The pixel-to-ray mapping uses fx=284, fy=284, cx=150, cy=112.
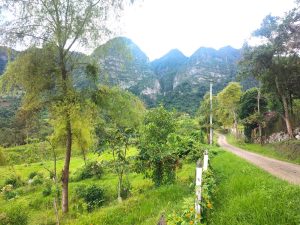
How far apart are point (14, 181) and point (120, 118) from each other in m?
21.5

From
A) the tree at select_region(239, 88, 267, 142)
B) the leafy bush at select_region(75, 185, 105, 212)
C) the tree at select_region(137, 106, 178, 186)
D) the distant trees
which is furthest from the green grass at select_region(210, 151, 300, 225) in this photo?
the tree at select_region(239, 88, 267, 142)

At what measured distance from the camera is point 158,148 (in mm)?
11094

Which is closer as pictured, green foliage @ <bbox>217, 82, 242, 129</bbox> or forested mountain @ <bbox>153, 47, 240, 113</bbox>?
green foliage @ <bbox>217, 82, 242, 129</bbox>

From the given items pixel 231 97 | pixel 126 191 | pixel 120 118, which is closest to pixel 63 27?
pixel 120 118

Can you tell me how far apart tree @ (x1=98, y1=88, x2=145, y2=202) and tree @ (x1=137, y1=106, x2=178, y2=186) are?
587 mm

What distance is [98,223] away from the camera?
24.2 ft

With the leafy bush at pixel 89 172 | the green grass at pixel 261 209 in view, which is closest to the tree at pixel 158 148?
the green grass at pixel 261 209

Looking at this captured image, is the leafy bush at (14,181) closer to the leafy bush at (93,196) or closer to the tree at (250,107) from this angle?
the leafy bush at (93,196)

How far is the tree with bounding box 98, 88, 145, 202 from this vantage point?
37.0ft

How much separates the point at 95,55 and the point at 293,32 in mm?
16094

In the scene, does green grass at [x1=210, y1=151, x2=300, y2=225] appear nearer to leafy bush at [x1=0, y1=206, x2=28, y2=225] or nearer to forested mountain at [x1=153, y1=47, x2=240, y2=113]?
leafy bush at [x1=0, y1=206, x2=28, y2=225]

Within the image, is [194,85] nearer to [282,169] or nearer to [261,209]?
[282,169]

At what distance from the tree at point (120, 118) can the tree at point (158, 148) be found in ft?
1.93

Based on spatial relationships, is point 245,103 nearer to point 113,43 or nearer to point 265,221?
point 113,43
